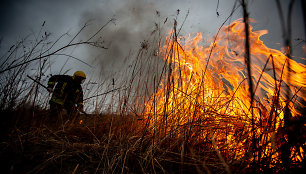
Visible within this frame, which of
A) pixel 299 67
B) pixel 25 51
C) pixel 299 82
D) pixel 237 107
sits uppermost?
pixel 25 51

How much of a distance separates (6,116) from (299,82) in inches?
131

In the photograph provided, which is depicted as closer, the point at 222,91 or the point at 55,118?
the point at 222,91

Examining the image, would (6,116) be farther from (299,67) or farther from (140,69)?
(299,67)

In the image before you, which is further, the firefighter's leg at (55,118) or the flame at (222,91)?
the firefighter's leg at (55,118)

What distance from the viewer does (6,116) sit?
1.59 meters

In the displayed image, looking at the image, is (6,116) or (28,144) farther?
(6,116)

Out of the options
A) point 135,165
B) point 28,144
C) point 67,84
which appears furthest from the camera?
point 67,84

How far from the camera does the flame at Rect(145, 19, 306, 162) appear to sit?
141 cm

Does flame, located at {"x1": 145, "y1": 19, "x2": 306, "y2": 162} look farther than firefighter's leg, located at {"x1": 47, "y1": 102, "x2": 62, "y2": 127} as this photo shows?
No

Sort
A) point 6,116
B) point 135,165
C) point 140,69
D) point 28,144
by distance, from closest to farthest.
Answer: point 135,165 → point 28,144 → point 6,116 → point 140,69

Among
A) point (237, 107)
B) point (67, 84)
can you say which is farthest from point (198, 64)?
point (67, 84)

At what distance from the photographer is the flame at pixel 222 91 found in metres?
1.41

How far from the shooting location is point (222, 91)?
1896 millimetres

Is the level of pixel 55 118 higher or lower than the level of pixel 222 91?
lower
